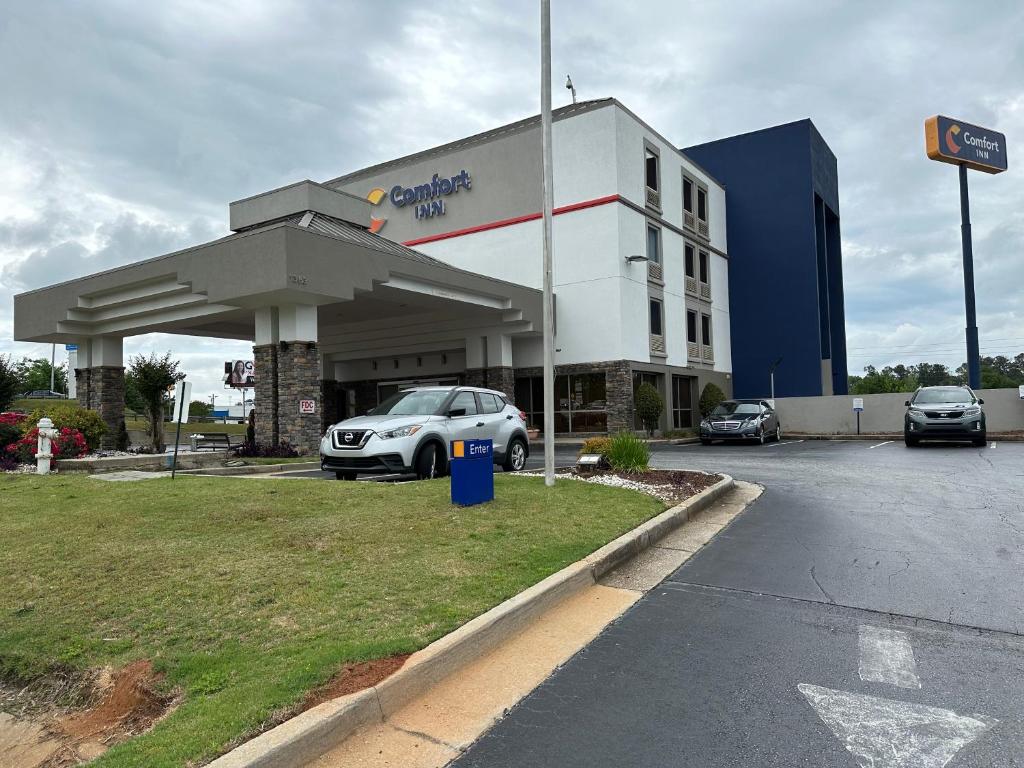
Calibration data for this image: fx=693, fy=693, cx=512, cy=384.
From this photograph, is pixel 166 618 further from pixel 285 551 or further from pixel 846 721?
pixel 846 721

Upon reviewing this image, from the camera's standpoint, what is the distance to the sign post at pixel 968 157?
1237 inches

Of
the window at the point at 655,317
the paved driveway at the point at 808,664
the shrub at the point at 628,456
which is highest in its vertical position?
the window at the point at 655,317

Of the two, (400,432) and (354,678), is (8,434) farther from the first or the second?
(354,678)

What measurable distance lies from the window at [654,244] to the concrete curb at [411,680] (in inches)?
969

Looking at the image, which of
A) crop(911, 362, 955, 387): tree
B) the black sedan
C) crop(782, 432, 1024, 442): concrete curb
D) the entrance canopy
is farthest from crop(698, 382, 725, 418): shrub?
crop(911, 362, 955, 387): tree

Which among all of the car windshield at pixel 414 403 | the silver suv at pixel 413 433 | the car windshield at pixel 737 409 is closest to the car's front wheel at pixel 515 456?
the silver suv at pixel 413 433

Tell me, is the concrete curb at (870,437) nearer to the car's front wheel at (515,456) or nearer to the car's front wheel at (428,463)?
the car's front wheel at (515,456)

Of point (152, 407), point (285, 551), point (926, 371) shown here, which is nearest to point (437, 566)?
point (285, 551)

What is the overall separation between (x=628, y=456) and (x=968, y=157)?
99.6 ft

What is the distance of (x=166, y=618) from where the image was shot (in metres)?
4.79

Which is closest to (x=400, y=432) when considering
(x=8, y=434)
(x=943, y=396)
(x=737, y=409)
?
(x=8, y=434)

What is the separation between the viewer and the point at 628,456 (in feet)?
37.6

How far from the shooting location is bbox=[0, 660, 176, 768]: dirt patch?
12.0ft

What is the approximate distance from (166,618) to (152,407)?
20.0 meters
